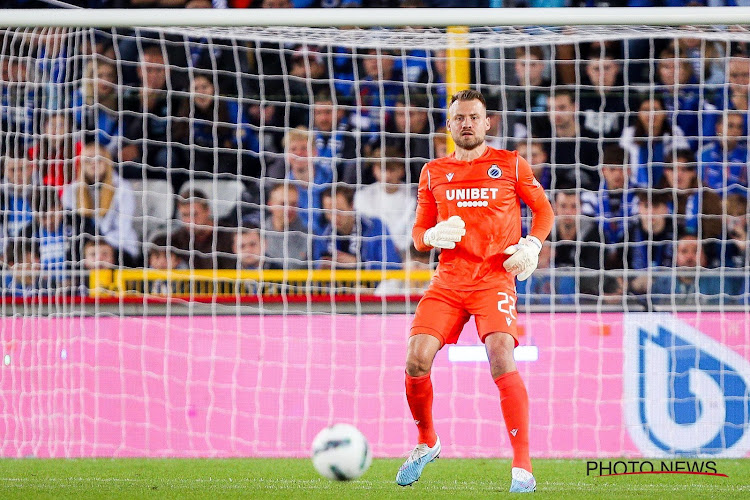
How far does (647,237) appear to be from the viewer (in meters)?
7.62

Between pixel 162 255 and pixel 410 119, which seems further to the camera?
pixel 410 119

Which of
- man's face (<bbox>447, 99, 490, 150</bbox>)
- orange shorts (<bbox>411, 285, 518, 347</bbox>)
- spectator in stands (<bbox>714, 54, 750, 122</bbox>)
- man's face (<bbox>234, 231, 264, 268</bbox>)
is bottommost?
orange shorts (<bbox>411, 285, 518, 347</bbox>)

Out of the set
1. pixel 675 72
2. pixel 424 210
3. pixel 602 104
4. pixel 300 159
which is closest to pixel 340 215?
pixel 300 159

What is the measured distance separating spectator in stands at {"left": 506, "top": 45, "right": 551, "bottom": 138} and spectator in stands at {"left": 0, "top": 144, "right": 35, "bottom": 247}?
3.40 meters

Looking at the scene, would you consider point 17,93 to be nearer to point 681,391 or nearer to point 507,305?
point 507,305

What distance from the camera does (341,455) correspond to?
182 inches

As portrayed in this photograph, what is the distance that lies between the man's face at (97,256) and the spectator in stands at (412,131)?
82.4 inches

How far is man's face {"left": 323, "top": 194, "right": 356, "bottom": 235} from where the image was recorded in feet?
25.7

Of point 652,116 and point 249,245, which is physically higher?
point 652,116

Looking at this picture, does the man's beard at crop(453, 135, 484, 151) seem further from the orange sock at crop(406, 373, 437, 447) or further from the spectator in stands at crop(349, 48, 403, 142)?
the spectator in stands at crop(349, 48, 403, 142)

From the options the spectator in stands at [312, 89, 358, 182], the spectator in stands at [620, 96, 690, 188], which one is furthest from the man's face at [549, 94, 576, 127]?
the spectator in stands at [312, 89, 358, 182]

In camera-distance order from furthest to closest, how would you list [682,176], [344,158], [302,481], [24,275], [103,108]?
[103,108], [344,158], [682,176], [24,275], [302,481]

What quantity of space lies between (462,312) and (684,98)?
375 centimetres

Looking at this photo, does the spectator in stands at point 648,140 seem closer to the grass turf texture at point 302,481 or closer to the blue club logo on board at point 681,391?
the blue club logo on board at point 681,391
